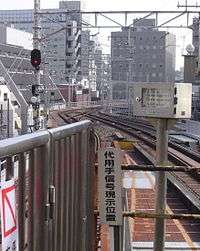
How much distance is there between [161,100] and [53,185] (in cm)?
129

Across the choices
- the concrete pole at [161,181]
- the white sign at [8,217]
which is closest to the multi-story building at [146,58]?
the concrete pole at [161,181]

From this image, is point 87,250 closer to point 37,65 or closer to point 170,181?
point 170,181

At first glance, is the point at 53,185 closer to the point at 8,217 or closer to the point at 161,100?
the point at 8,217

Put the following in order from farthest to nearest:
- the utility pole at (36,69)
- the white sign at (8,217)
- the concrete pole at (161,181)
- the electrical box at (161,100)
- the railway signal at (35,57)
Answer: the utility pole at (36,69) → the railway signal at (35,57) → the concrete pole at (161,181) → the electrical box at (161,100) → the white sign at (8,217)

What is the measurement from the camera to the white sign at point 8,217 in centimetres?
274

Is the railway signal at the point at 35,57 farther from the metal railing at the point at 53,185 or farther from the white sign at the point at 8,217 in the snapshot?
the white sign at the point at 8,217

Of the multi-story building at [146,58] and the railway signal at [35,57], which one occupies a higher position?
the multi-story building at [146,58]

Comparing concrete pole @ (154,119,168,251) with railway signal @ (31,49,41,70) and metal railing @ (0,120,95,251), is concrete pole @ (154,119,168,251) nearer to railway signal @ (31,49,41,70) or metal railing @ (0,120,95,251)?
metal railing @ (0,120,95,251)

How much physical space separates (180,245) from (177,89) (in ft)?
13.2

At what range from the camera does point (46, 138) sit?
11.7ft

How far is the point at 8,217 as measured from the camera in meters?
2.81

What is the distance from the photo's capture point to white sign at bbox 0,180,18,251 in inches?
108

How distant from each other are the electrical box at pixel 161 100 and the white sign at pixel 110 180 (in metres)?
0.44

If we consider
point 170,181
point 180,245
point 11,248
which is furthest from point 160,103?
point 170,181
